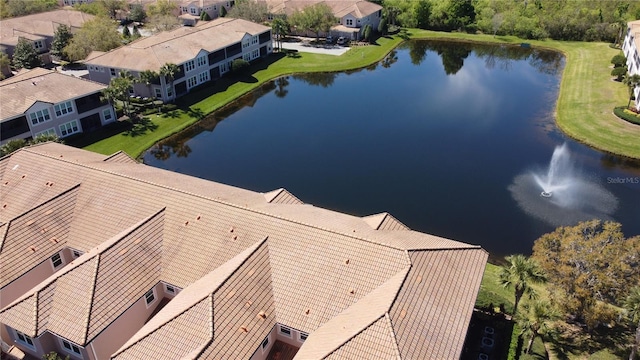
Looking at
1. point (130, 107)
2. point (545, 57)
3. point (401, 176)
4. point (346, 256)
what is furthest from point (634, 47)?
point (130, 107)

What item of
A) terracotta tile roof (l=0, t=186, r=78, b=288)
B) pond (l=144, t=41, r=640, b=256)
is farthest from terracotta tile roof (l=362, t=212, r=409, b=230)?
terracotta tile roof (l=0, t=186, r=78, b=288)

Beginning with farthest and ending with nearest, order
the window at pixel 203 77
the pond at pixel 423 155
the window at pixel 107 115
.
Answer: the window at pixel 203 77, the window at pixel 107 115, the pond at pixel 423 155

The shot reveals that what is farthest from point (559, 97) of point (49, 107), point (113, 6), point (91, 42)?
point (113, 6)

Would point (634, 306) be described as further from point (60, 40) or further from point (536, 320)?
point (60, 40)

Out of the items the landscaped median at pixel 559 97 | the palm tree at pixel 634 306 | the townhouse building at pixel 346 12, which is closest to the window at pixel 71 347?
the palm tree at pixel 634 306

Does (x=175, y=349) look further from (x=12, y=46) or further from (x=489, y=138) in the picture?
(x=12, y=46)

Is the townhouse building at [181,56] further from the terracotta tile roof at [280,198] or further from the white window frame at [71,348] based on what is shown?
the white window frame at [71,348]
